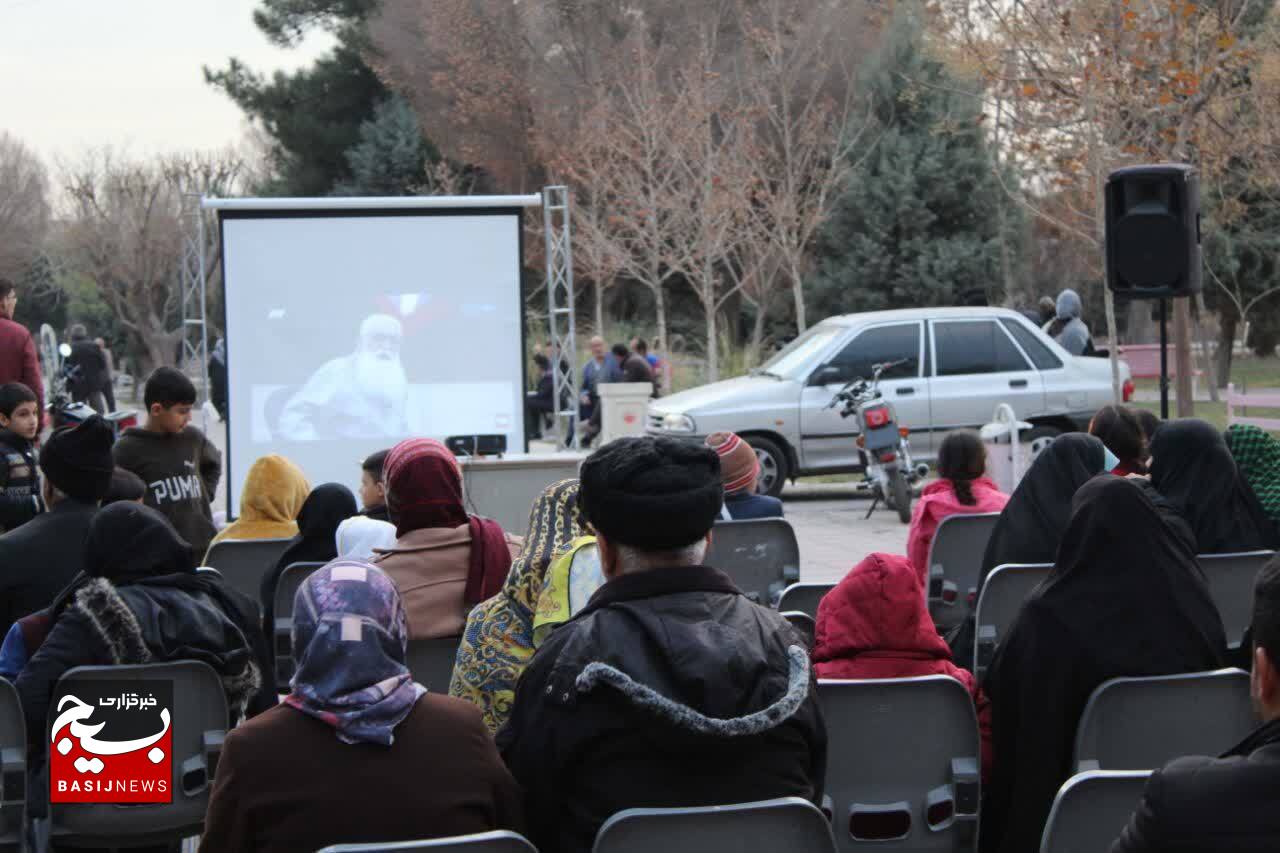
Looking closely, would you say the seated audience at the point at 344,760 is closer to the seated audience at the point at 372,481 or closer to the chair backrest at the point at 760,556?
the seated audience at the point at 372,481

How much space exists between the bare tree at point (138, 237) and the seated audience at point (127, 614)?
4715cm

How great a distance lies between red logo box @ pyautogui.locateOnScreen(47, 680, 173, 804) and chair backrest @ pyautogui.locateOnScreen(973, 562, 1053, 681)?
258 cm

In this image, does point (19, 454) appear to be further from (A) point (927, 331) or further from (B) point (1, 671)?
(A) point (927, 331)

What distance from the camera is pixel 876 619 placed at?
13.1 feet

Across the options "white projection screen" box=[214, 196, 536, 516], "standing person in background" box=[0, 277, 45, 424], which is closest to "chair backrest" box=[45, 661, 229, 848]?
"standing person in background" box=[0, 277, 45, 424]

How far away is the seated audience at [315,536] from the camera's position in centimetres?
573

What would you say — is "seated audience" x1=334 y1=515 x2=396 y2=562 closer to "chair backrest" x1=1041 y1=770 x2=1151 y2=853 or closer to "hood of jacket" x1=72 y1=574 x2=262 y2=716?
"hood of jacket" x1=72 y1=574 x2=262 y2=716

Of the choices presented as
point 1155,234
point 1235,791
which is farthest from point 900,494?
point 1235,791

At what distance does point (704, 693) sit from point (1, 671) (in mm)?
2535

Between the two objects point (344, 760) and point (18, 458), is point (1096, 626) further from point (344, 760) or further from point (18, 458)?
point (18, 458)

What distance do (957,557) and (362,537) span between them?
2594mm

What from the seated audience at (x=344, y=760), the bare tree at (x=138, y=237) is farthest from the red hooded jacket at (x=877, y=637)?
the bare tree at (x=138, y=237)

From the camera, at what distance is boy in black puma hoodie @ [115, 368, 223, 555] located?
24.7 feet

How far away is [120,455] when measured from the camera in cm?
755
